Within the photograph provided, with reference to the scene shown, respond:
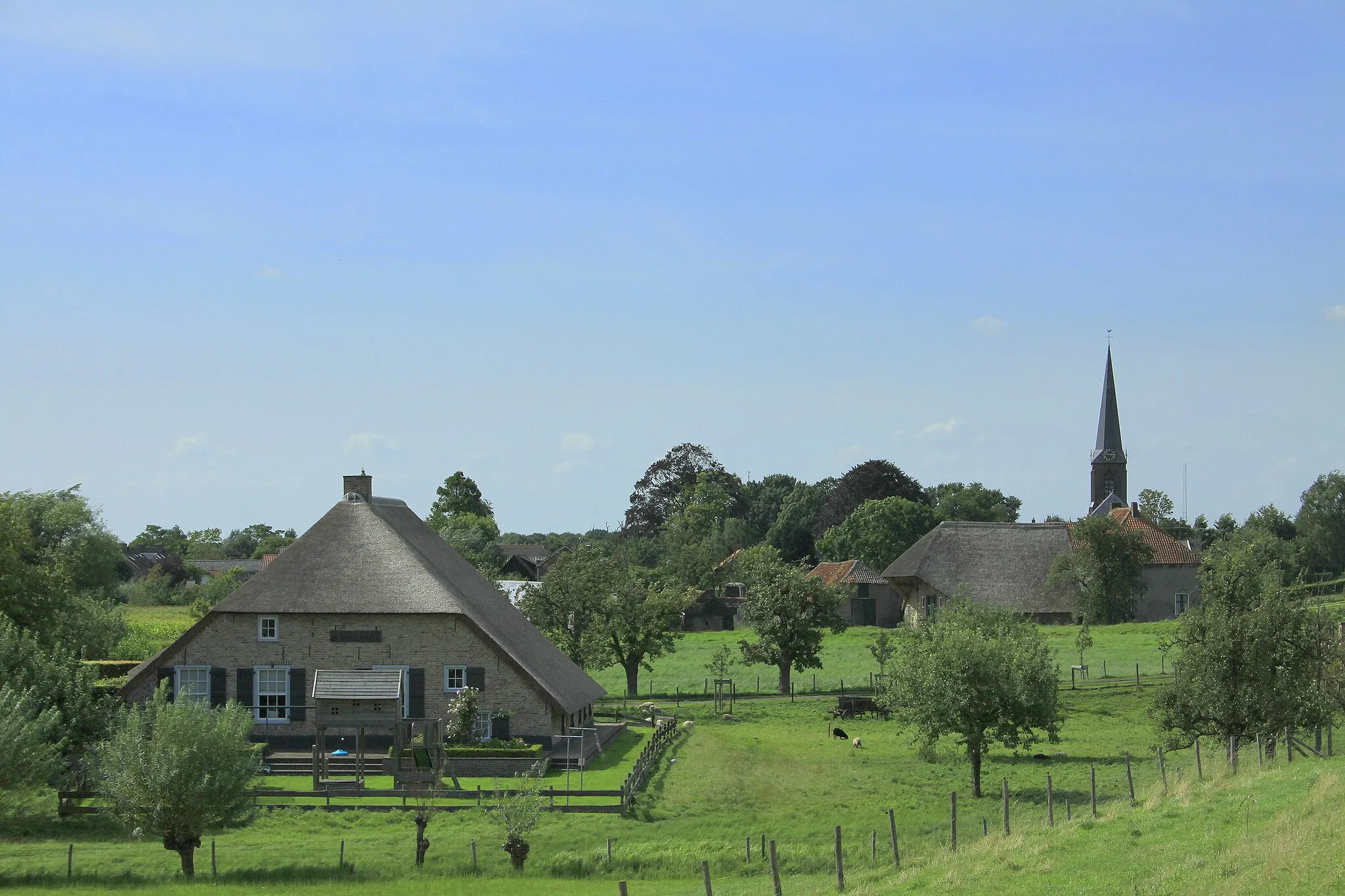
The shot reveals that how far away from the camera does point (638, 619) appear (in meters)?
51.7

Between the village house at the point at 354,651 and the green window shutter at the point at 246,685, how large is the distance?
35mm

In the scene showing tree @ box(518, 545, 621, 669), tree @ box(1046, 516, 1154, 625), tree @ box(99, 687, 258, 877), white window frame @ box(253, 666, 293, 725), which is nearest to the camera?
tree @ box(99, 687, 258, 877)

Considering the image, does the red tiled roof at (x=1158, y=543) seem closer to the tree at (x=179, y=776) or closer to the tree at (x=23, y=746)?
the tree at (x=179, y=776)

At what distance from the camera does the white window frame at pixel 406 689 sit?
3691cm

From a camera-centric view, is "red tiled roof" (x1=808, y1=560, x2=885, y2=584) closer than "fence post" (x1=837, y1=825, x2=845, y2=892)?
No

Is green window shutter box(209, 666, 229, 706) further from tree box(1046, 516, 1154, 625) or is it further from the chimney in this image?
tree box(1046, 516, 1154, 625)

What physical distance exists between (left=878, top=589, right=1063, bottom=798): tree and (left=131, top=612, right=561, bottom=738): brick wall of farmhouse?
10.1 metres

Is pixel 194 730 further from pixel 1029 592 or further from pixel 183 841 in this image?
pixel 1029 592

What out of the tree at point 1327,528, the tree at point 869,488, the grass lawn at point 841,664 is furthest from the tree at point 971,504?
the grass lawn at point 841,664

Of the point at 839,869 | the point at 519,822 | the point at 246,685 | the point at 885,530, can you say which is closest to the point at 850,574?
the point at 885,530

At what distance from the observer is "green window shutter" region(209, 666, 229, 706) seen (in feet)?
124

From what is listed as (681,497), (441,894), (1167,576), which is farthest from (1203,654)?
(681,497)

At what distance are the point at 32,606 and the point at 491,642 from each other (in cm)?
1411

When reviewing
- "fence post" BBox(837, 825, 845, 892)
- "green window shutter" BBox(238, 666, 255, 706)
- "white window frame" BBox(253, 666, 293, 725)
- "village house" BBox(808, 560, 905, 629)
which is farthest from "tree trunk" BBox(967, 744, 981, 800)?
"village house" BBox(808, 560, 905, 629)
